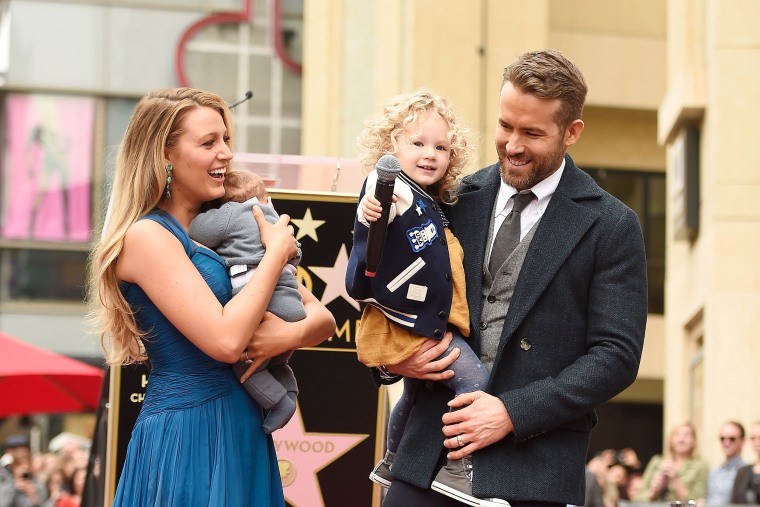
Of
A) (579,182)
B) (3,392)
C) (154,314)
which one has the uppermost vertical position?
(579,182)

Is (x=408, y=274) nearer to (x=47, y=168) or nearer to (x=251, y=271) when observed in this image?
(x=251, y=271)

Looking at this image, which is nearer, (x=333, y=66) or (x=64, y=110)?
(x=333, y=66)

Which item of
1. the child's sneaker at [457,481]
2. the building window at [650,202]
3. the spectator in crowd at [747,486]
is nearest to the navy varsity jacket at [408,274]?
the child's sneaker at [457,481]

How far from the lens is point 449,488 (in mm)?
4859

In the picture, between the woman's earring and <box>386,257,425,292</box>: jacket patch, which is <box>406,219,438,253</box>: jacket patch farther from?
the woman's earring

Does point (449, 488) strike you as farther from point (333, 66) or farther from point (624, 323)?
point (333, 66)

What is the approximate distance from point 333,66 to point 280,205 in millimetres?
19801

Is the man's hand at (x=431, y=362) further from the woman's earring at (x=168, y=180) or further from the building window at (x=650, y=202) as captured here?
the building window at (x=650, y=202)

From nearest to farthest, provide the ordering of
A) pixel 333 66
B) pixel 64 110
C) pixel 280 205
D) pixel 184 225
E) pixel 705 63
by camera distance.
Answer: pixel 184 225 < pixel 280 205 < pixel 705 63 < pixel 333 66 < pixel 64 110

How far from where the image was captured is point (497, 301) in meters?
4.93

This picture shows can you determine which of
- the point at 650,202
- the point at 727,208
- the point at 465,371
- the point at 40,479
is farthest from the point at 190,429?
the point at 650,202

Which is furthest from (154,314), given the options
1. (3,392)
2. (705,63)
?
(705,63)

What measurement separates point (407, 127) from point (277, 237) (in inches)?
23.3

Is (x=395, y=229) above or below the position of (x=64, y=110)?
below
